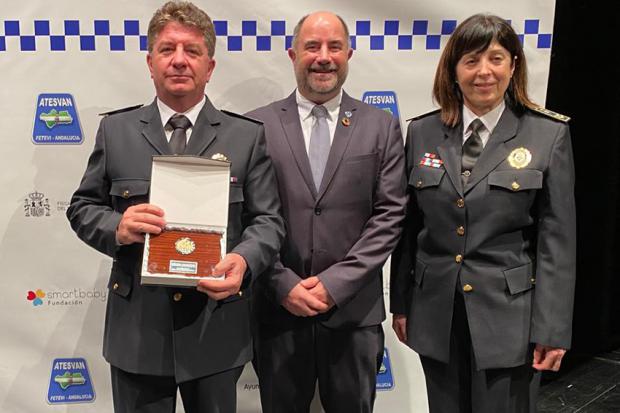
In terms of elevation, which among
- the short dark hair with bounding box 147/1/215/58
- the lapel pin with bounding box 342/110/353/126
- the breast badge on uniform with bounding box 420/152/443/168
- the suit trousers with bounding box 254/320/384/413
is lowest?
the suit trousers with bounding box 254/320/384/413

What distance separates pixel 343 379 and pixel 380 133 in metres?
0.80

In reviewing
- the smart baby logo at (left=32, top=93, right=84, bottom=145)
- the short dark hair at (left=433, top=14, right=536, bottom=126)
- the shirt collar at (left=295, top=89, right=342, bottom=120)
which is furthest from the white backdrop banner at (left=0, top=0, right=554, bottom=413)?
the short dark hair at (left=433, top=14, right=536, bottom=126)

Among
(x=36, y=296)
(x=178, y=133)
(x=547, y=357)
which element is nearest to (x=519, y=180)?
(x=547, y=357)

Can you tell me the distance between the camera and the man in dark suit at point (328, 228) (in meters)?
1.95

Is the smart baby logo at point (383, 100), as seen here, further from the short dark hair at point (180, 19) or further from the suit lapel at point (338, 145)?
the short dark hair at point (180, 19)

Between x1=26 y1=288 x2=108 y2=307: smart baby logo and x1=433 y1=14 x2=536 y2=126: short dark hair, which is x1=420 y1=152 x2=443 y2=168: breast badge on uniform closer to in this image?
x1=433 y1=14 x2=536 y2=126: short dark hair

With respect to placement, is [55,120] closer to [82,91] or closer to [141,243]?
[82,91]

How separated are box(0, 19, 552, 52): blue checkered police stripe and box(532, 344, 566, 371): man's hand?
1.37 m

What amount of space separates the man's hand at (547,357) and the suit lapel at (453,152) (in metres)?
0.50

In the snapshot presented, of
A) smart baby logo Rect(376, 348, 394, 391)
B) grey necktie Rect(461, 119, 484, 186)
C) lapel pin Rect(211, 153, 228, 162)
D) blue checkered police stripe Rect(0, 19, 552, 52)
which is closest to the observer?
lapel pin Rect(211, 153, 228, 162)

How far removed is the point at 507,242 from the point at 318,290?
1.87 feet

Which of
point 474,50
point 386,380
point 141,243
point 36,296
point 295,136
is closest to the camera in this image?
point 141,243

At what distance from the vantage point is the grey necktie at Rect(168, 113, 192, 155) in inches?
68.5

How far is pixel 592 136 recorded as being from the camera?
3.34 meters
